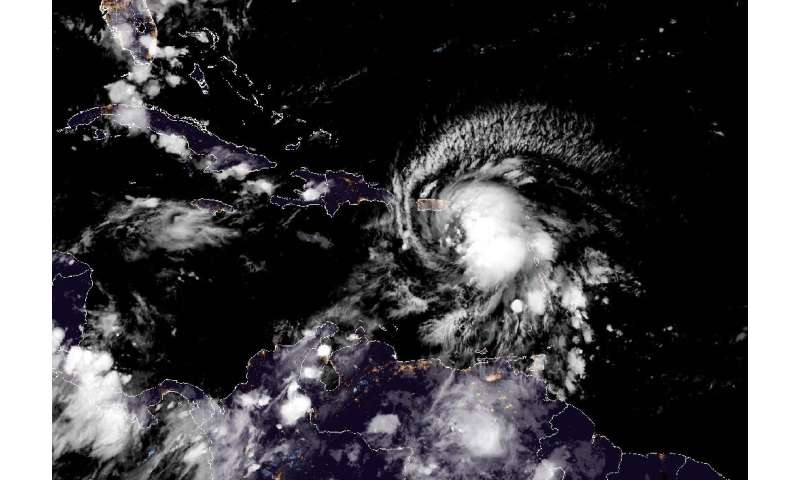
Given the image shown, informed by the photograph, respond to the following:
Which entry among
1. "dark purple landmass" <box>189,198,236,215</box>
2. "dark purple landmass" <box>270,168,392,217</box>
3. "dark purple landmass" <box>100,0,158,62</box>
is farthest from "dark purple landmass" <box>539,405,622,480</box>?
"dark purple landmass" <box>100,0,158,62</box>

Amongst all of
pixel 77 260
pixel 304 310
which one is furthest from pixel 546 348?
pixel 77 260

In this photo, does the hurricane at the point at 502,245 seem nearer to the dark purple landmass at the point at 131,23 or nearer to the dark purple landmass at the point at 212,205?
the dark purple landmass at the point at 212,205

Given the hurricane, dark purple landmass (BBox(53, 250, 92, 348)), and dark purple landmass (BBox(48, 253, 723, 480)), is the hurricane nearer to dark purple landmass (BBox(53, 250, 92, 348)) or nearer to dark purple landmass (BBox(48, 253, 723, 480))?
dark purple landmass (BBox(48, 253, 723, 480))

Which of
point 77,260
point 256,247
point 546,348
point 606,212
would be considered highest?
point 606,212

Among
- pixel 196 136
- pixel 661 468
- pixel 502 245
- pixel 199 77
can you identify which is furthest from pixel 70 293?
pixel 661 468

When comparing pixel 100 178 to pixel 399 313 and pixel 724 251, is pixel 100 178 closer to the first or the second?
pixel 399 313
